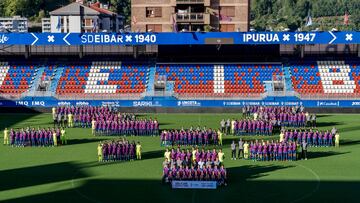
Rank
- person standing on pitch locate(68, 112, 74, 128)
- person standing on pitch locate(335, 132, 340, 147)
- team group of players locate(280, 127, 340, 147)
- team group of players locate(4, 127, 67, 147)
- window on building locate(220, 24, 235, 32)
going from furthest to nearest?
window on building locate(220, 24, 235, 32) → person standing on pitch locate(68, 112, 74, 128) → team group of players locate(4, 127, 67, 147) → person standing on pitch locate(335, 132, 340, 147) → team group of players locate(280, 127, 340, 147)

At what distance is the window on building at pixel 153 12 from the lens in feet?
182

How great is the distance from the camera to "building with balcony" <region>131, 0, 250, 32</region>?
54.2 meters

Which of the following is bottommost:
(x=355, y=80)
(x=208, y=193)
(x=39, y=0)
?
(x=208, y=193)

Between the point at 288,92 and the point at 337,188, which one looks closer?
the point at 337,188

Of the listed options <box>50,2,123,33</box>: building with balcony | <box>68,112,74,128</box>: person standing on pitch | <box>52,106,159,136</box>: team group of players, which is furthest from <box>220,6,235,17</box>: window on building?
<box>50,2,123,33</box>: building with balcony

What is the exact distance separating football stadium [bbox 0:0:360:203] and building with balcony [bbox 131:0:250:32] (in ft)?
0.36

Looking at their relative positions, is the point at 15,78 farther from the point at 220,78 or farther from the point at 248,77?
the point at 248,77

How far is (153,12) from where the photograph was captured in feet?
183

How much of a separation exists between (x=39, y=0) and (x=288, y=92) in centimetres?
8803

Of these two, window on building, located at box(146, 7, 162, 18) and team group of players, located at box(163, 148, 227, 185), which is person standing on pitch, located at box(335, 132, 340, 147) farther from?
window on building, located at box(146, 7, 162, 18)

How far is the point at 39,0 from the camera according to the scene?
4707 inches

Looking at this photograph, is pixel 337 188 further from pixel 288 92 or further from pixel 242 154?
pixel 288 92

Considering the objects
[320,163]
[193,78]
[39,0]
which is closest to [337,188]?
[320,163]

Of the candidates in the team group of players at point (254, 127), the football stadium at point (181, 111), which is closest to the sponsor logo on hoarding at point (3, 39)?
the football stadium at point (181, 111)
